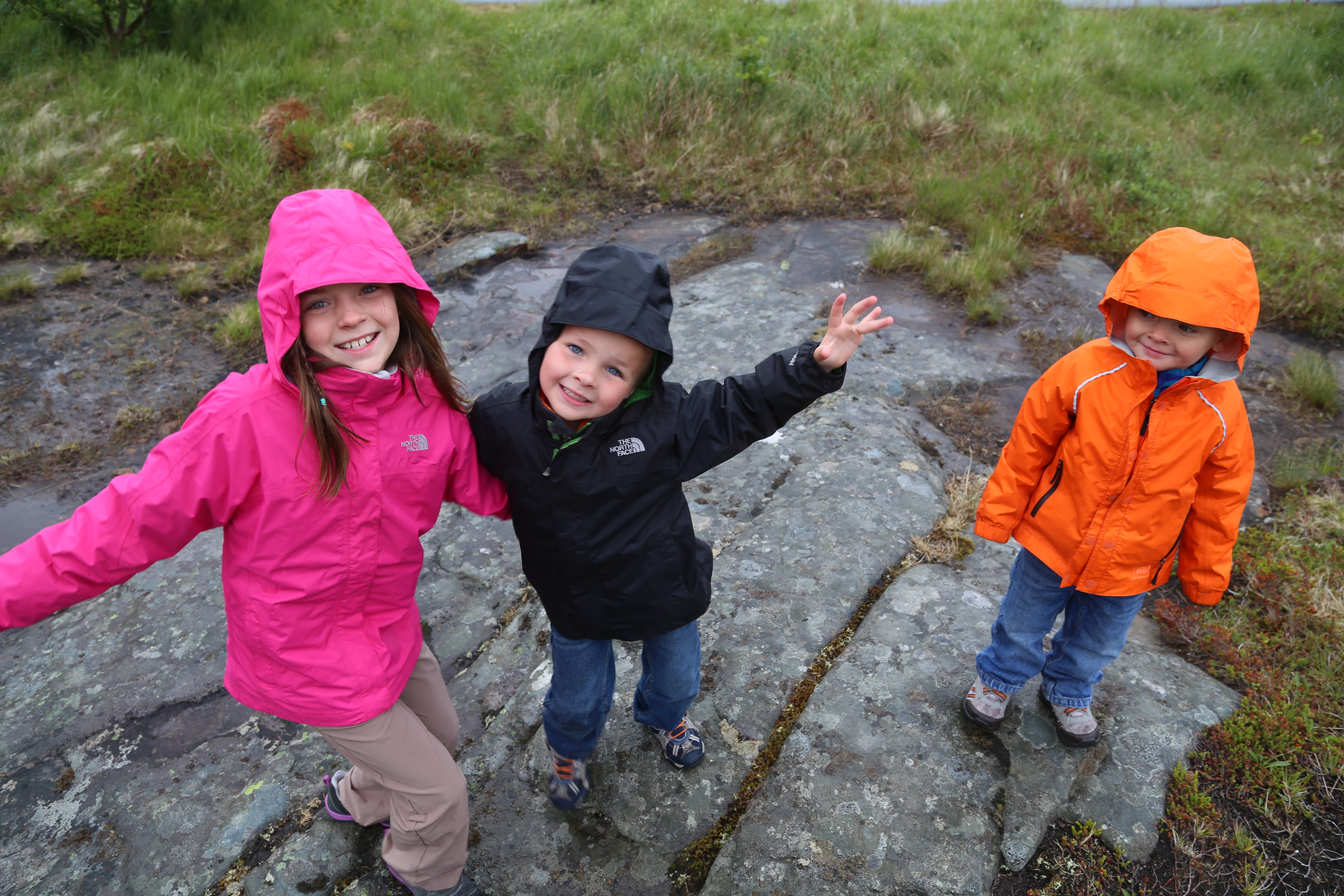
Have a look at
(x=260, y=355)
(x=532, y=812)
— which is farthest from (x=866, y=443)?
(x=260, y=355)

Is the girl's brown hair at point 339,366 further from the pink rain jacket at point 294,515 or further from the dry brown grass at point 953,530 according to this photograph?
the dry brown grass at point 953,530

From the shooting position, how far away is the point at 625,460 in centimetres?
200

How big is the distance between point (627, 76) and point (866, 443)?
5.25 meters

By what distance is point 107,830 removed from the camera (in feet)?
7.48

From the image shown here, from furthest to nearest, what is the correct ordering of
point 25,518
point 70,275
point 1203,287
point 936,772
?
point 70,275 → point 25,518 → point 936,772 → point 1203,287

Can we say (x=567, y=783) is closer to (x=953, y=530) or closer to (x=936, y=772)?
(x=936, y=772)

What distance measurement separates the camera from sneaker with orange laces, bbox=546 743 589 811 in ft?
7.74

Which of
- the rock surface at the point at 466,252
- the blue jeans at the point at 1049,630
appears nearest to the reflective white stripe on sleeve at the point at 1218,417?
the blue jeans at the point at 1049,630

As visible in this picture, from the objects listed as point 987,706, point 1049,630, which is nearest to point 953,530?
point 1049,630

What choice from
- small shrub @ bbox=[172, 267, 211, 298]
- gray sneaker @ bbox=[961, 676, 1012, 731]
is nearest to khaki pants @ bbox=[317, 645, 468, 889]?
gray sneaker @ bbox=[961, 676, 1012, 731]

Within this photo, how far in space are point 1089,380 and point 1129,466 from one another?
27 centimetres

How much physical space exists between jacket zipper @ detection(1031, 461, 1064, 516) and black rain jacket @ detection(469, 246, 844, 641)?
2.87 feet

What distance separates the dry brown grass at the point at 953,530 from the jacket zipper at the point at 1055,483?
2.48 ft

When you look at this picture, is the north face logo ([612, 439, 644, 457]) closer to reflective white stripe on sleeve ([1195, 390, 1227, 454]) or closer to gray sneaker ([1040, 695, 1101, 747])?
reflective white stripe on sleeve ([1195, 390, 1227, 454])
